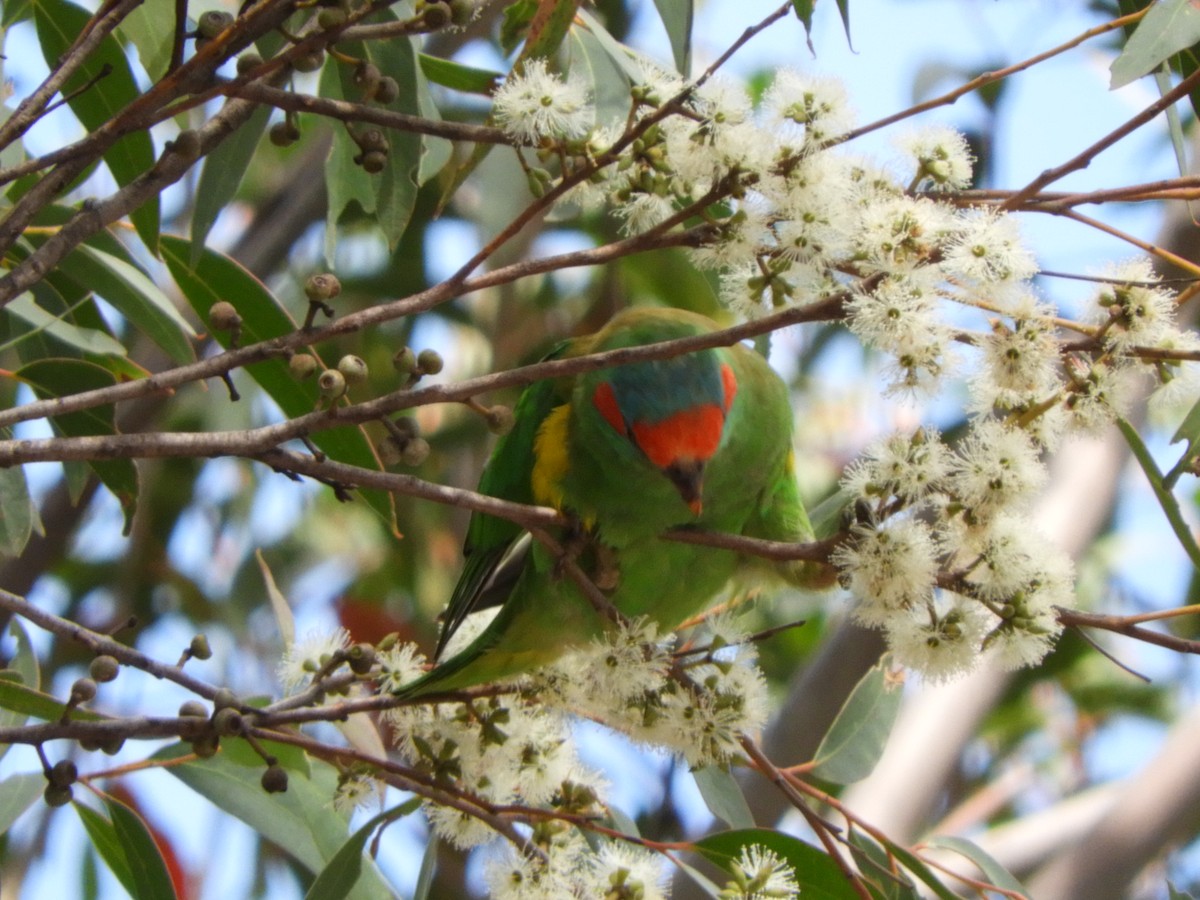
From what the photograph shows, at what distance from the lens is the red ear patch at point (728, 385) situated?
7.05 feet

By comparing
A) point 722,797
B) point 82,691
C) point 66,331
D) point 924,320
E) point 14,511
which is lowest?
point 722,797

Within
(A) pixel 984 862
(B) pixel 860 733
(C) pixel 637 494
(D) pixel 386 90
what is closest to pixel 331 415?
(D) pixel 386 90

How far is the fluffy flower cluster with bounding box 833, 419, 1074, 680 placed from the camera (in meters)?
1.59

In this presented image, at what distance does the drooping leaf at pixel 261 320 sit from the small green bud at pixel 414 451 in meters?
0.36

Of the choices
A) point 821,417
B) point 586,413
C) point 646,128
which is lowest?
point 646,128

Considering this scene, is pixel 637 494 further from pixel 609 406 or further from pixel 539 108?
pixel 539 108

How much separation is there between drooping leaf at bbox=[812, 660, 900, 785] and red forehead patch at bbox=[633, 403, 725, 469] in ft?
1.51

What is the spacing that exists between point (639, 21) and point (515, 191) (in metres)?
1.94

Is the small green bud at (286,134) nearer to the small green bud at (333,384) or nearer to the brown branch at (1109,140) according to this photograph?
the small green bud at (333,384)

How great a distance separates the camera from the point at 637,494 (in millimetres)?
2137

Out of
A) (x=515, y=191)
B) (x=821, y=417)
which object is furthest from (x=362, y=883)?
(x=821, y=417)

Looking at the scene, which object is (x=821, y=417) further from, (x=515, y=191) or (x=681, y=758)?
(x=681, y=758)

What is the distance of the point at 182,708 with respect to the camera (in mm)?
1836

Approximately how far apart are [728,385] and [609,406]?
203 mm
